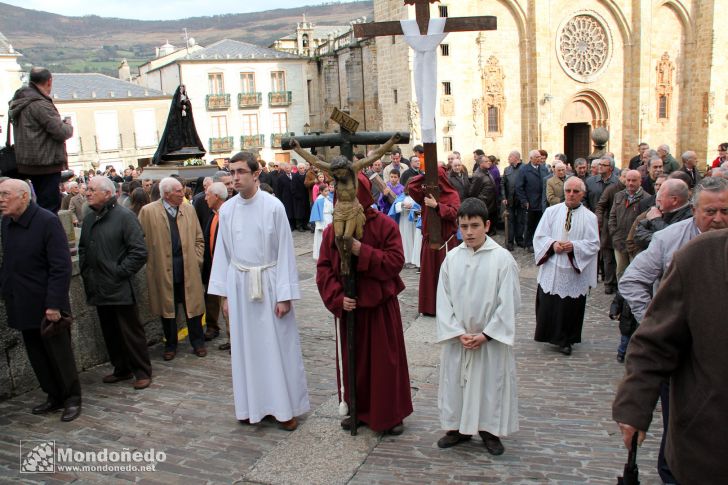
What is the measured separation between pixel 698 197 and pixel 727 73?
32.6 metres

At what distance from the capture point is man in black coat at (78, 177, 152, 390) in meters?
6.20

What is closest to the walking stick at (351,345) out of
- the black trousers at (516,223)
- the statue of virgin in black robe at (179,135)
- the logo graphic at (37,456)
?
the logo graphic at (37,456)

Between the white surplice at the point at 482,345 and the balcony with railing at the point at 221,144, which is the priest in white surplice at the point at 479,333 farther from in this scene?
the balcony with railing at the point at 221,144

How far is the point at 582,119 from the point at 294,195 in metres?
19.4

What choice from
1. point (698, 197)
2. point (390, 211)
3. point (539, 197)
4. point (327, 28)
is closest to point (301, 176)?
point (390, 211)

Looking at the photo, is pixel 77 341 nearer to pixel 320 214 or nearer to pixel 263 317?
pixel 263 317

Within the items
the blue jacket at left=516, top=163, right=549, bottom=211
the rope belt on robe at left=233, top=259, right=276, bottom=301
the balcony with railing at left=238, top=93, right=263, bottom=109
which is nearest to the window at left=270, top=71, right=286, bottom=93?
the balcony with railing at left=238, top=93, right=263, bottom=109

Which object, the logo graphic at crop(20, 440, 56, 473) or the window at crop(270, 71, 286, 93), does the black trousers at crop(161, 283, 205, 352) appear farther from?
the window at crop(270, 71, 286, 93)

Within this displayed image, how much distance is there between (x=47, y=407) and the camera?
5770 millimetres

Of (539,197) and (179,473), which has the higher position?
(539,197)

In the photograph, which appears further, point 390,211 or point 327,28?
point 327,28

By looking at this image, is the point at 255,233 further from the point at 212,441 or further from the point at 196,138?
the point at 196,138

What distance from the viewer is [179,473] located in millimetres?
4660

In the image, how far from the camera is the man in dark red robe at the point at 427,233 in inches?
327
